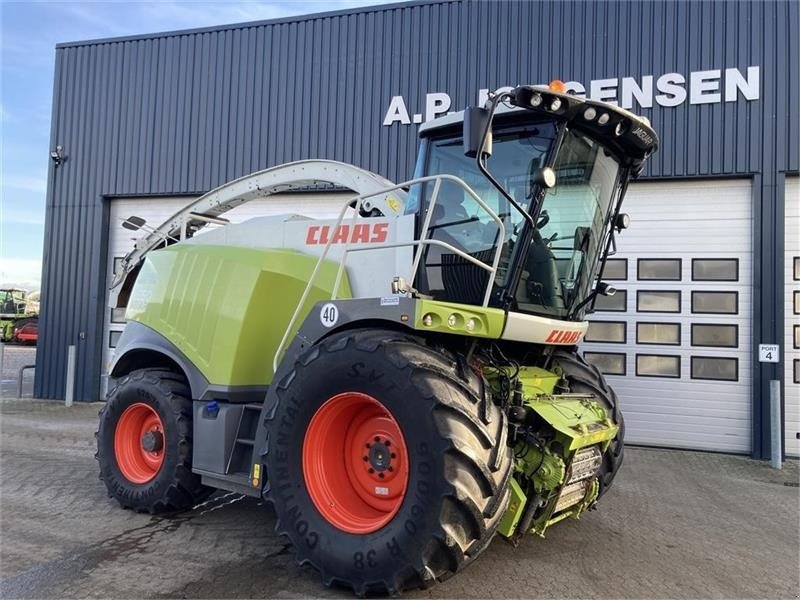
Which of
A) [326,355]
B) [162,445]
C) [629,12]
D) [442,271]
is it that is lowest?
[162,445]

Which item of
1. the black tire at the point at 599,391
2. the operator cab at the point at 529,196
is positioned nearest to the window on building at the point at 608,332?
the black tire at the point at 599,391

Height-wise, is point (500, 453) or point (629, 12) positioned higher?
point (629, 12)

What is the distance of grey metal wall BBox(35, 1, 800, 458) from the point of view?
929 cm


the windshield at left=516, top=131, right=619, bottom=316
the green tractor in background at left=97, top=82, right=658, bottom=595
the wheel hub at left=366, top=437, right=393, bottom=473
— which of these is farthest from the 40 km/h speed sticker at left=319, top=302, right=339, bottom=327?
the windshield at left=516, top=131, right=619, bottom=316

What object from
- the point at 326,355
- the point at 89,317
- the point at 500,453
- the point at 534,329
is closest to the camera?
the point at 500,453

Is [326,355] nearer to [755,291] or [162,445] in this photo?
[162,445]

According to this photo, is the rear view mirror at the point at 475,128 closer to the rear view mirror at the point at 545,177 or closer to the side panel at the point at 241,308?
the rear view mirror at the point at 545,177

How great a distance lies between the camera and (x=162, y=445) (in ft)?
17.9

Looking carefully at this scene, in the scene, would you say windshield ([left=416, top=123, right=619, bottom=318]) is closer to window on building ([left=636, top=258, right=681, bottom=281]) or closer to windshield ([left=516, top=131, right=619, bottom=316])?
windshield ([left=516, top=131, right=619, bottom=316])

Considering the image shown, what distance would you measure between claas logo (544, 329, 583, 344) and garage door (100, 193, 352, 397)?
285 inches

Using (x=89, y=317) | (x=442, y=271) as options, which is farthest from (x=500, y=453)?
(x=89, y=317)

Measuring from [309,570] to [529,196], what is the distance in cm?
283

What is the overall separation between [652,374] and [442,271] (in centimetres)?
641

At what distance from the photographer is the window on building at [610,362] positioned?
31.9ft
